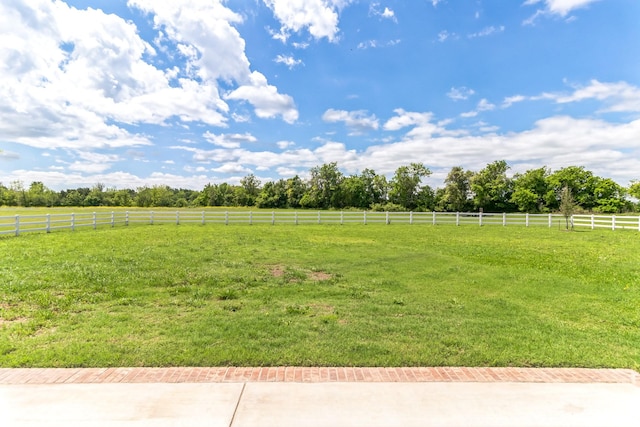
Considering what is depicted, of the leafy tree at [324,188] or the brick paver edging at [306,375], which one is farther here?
the leafy tree at [324,188]

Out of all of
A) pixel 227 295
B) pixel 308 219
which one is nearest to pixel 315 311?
pixel 227 295

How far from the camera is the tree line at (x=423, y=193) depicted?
2008 inches

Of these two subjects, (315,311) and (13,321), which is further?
(315,311)

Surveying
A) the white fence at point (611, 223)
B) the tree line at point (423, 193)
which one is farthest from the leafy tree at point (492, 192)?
the white fence at point (611, 223)

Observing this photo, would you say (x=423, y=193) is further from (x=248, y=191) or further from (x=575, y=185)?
(x=248, y=191)

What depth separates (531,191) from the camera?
54.0 m

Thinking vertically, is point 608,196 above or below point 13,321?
above

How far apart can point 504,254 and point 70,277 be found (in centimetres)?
1152

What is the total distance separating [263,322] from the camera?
450 cm

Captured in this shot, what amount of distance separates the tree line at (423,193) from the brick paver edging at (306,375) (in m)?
51.0

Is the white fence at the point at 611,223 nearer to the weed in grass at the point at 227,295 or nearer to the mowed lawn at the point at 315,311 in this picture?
the mowed lawn at the point at 315,311

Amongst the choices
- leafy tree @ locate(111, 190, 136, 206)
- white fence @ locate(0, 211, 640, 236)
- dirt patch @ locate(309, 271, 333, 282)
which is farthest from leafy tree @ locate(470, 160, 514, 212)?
leafy tree @ locate(111, 190, 136, 206)
